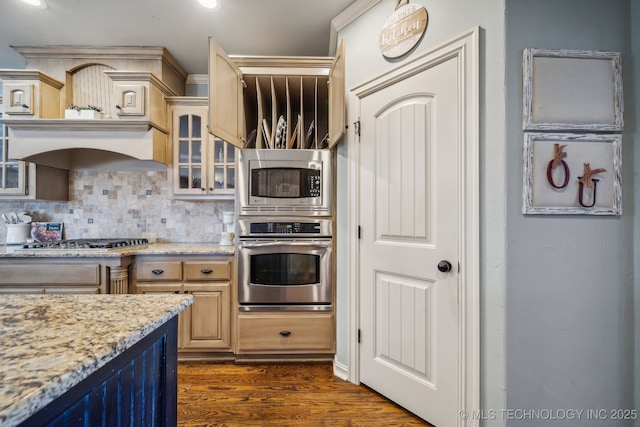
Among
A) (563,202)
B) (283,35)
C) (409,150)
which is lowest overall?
(563,202)

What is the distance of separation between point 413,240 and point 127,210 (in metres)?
2.76

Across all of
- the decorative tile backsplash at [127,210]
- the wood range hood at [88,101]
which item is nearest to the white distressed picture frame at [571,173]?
the decorative tile backsplash at [127,210]

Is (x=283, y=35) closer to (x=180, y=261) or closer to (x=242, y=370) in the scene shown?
(x=180, y=261)

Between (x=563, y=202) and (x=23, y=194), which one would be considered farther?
(x=23, y=194)

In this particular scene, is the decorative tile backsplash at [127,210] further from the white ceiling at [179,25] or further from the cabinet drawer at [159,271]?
the white ceiling at [179,25]

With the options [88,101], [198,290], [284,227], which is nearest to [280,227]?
[284,227]

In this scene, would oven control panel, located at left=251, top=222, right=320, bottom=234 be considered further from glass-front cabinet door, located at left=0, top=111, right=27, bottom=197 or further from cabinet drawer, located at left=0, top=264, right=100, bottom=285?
glass-front cabinet door, located at left=0, top=111, right=27, bottom=197

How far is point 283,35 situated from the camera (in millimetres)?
2285

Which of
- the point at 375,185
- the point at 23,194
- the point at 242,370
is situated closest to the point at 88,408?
the point at 375,185

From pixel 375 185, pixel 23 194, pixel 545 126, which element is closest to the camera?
pixel 545 126

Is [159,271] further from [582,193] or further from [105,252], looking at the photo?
[582,193]

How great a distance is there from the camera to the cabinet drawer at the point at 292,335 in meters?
2.15

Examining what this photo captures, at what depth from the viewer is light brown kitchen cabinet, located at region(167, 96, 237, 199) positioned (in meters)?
2.57

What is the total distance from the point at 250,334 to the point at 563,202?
214 centimetres
